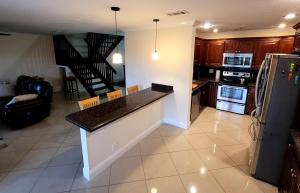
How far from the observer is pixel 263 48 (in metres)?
4.53

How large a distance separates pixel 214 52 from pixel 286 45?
1783 mm

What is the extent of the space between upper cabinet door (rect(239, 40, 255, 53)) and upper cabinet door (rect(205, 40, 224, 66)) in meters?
0.52

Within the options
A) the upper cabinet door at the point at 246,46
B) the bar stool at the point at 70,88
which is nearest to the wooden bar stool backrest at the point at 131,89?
the upper cabinet door at the point at 246,46

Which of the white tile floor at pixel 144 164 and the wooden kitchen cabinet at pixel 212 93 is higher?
the wooden kitchen cabinet at pixel 212 93

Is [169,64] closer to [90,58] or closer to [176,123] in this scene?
[176,123]

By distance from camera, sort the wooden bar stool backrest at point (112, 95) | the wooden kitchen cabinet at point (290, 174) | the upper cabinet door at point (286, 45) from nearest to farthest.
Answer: the wooden kitchen cabinet at point (290, 174) < the wooden bar stool backrest at point (112, 95) < the upper cabinet door at point (286, 45)

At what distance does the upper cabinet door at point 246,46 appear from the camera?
467cm

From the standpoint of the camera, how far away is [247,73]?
4906mm

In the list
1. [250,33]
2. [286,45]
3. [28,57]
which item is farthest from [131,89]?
[28,57]

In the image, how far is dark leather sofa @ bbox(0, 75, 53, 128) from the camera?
375 cm

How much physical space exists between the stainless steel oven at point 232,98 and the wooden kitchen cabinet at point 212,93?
0.44 ft

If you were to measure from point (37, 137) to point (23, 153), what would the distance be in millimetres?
600

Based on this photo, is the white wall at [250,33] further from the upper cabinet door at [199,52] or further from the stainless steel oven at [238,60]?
the stainless steel oven at [238,60]

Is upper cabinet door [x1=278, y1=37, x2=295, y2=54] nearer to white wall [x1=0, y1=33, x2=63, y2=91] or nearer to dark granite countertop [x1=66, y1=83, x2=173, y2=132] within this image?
dark granite countertop [x1=66, y1=83, x2=173, y2=132]
